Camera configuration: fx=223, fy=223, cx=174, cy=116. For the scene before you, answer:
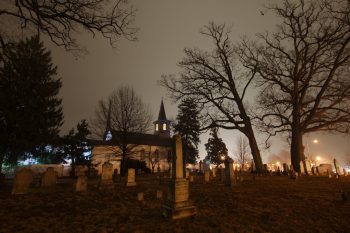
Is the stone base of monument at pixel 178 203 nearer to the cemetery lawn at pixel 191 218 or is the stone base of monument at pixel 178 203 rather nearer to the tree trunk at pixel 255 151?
the cemetery lawn at pixel 191 218

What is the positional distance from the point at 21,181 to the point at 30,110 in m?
11.1

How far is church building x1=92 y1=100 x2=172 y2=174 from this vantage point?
26312 millimetres

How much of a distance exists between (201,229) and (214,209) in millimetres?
1838

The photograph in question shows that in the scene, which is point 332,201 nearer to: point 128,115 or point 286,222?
point 286,222

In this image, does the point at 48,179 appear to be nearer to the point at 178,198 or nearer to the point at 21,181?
the point at 21,181

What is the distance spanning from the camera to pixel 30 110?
1939 centimetres

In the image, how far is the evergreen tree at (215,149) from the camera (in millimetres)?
50244

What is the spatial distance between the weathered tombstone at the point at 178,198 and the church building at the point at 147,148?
16.7 meters

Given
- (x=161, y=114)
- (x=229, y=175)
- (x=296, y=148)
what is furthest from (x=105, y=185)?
(x=161, y=114)

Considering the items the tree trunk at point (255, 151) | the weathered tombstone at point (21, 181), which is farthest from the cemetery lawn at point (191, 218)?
the tree trunk at point (255, 151)

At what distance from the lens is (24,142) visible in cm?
1941

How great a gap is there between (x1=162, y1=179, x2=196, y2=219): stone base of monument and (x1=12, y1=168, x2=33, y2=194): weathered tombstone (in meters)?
7.95

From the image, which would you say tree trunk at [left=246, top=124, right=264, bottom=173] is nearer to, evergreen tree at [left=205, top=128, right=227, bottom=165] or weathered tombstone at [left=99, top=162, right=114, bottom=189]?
weathered tombstone at [left=99, top=162, right=114, bottom=189]

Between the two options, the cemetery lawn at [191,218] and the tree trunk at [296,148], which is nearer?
the cemetery lawn at [191,218]
